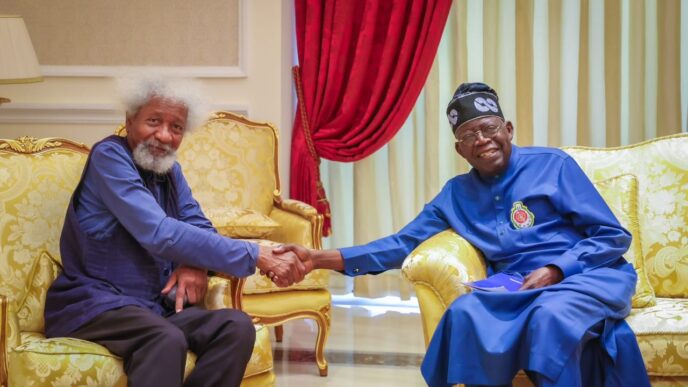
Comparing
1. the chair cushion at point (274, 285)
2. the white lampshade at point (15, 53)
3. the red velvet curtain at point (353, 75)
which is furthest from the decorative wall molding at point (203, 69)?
the chair cushion at point (274, 285)

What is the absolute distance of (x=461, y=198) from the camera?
3133 millimetres

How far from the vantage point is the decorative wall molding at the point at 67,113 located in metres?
4.87

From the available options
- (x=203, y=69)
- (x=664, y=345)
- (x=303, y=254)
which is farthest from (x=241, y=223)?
(x=664, y=345)

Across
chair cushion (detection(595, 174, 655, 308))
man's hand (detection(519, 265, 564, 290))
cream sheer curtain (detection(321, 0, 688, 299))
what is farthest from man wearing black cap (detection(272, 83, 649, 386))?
Answer: cream sheer curtain (detection(321, 0, 688, 299))

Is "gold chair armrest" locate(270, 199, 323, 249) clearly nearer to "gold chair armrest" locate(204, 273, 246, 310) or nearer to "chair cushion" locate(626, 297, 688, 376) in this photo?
"gold chair armrest" locate(204, 273, 246, 310)

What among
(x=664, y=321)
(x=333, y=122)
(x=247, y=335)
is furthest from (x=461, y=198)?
(x=333, y=122)

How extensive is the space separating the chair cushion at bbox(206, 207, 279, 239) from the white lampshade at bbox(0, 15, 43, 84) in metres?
1.13

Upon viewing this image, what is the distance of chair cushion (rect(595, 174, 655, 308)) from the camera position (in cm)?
311

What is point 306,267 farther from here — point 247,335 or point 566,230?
point 566,230

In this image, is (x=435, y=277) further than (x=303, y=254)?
No

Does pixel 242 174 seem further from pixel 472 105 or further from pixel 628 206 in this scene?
pixel 628 206

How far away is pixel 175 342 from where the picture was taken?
2348mm

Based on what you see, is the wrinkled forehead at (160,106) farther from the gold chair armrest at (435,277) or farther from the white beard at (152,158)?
the gold chair armrest at (435,277)

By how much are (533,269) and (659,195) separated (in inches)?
29.1
